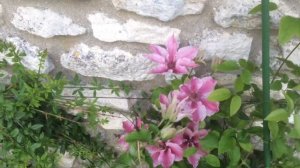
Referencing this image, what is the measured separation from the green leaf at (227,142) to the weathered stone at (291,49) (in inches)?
11.0

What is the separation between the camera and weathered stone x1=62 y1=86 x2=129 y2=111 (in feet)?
5.06

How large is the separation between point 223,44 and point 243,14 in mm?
110

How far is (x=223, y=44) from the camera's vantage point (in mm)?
1383

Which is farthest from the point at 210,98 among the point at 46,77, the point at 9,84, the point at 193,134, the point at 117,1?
the point at 9,84

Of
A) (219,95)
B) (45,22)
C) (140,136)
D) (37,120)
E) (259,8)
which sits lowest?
(37,120)

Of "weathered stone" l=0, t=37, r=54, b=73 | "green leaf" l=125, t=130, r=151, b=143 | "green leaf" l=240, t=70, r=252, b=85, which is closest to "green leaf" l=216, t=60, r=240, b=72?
"green leaf" l=240, t=70, r=252, b=85

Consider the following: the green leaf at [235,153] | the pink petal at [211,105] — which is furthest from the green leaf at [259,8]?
the green leaf at [235,153]

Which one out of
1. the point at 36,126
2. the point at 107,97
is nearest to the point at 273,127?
the point at 107,97

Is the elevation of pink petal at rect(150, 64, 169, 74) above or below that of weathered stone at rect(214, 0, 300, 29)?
below

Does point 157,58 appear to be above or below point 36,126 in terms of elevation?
above

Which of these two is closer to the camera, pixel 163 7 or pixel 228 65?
pixel 228 65

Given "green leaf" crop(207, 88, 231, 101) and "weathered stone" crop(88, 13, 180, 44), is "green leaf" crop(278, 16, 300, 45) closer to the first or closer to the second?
"green leaf" crop(207, 88, 231, 101)

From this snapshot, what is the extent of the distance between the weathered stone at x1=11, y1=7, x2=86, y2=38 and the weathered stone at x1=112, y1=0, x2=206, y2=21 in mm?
157

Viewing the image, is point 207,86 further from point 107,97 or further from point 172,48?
point 107,97
